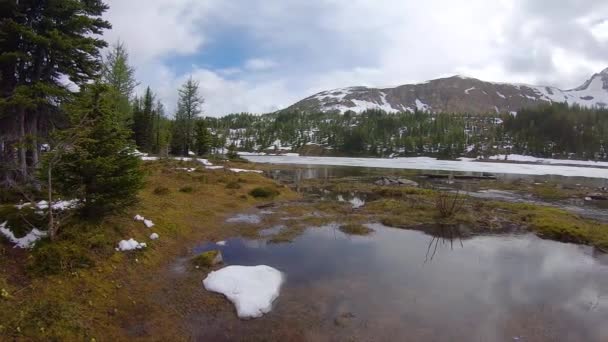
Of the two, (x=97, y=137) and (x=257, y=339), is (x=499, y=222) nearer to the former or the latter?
(x=257, y=339)

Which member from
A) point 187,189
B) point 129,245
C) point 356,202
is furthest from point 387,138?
point 129,245

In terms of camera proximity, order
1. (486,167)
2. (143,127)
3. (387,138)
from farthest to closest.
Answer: (387,138) < (486,167) < (143,127)

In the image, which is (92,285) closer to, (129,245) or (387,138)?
(129,245)

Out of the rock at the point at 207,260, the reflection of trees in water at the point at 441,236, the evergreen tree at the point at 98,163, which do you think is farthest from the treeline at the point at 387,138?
the evergreen tree at the point at 98,163

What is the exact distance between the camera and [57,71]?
15.9m

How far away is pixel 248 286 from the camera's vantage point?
10203 millimetres

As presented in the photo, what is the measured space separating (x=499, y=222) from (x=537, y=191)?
70.8 feet

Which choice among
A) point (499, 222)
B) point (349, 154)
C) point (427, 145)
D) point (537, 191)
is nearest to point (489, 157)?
point (427, 145)

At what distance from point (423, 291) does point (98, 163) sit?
11291 millimetres

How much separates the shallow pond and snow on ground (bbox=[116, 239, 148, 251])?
263 centimetres

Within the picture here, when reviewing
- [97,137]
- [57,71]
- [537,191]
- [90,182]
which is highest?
[57,71]

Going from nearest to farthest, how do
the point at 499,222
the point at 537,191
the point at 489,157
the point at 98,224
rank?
the point at 98,224
the point at 499,222
the point at 537,191
the point at 489,157

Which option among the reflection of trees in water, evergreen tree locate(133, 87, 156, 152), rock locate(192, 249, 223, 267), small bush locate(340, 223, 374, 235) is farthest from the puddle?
evergreen tree locate(133, 87, 156, 152)

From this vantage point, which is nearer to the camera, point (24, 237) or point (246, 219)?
point (24, 237)
